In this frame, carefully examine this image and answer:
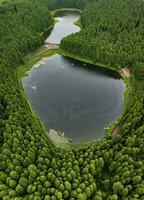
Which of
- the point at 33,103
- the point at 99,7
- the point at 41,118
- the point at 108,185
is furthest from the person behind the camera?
the point at 99,7

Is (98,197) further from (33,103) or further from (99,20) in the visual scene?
(99,20)

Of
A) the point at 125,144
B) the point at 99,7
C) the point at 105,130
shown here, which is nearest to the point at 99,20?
the point at 99,7

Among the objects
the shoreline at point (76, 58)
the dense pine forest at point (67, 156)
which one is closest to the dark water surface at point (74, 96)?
the shoreline at point (76, 58)

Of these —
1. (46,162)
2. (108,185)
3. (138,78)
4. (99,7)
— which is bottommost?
(108,185)

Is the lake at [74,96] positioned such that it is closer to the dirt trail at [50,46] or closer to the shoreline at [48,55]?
the shoreline at [48,55]

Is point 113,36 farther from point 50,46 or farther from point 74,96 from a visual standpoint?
point 74,96

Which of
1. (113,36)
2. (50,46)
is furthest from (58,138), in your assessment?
(113,36)
